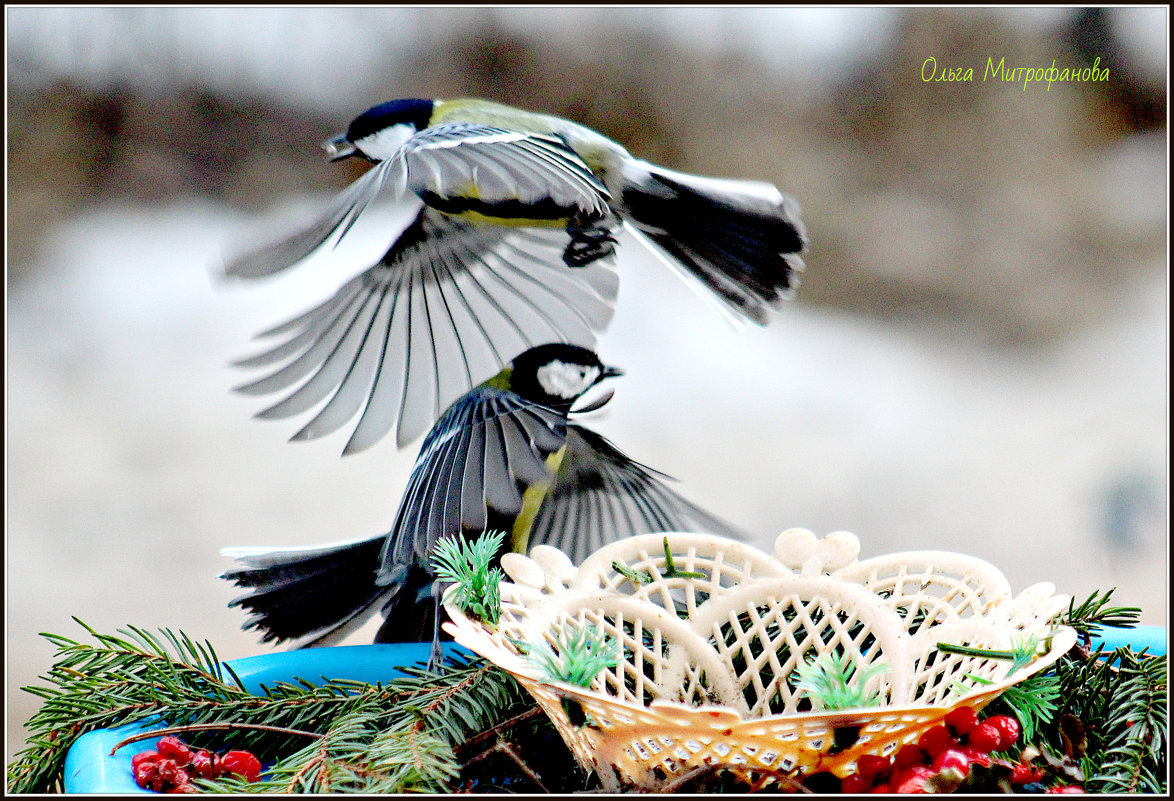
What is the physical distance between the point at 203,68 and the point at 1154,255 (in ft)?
3.31

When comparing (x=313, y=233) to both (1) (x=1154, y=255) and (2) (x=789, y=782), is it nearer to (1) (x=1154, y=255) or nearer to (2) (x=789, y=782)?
(2) (x=789, y=782)

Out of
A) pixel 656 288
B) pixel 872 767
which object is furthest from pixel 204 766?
pixel 656 288

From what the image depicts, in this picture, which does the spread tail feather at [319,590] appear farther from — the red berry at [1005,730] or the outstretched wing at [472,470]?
the red berry at [1005,730]

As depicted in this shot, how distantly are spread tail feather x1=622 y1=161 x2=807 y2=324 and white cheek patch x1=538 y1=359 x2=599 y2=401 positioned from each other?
0.09 metres

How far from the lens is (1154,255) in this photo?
103 centimetres

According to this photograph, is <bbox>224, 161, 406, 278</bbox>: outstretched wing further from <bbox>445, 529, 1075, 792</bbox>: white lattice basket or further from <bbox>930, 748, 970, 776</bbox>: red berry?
<bbox>930, 748, 970, 776</bbox>: red berry

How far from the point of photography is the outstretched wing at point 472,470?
427mm

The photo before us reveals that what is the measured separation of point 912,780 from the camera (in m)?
0.25

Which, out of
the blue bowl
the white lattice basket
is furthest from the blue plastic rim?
the white lattice basket

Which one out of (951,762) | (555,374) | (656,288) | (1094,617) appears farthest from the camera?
(656,288)

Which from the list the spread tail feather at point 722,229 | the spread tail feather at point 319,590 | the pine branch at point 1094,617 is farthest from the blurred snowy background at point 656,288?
the pine branch at point 1094,617

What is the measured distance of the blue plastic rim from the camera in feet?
1.01

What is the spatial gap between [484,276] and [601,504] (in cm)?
14

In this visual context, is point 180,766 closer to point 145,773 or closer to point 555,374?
point 145,773
